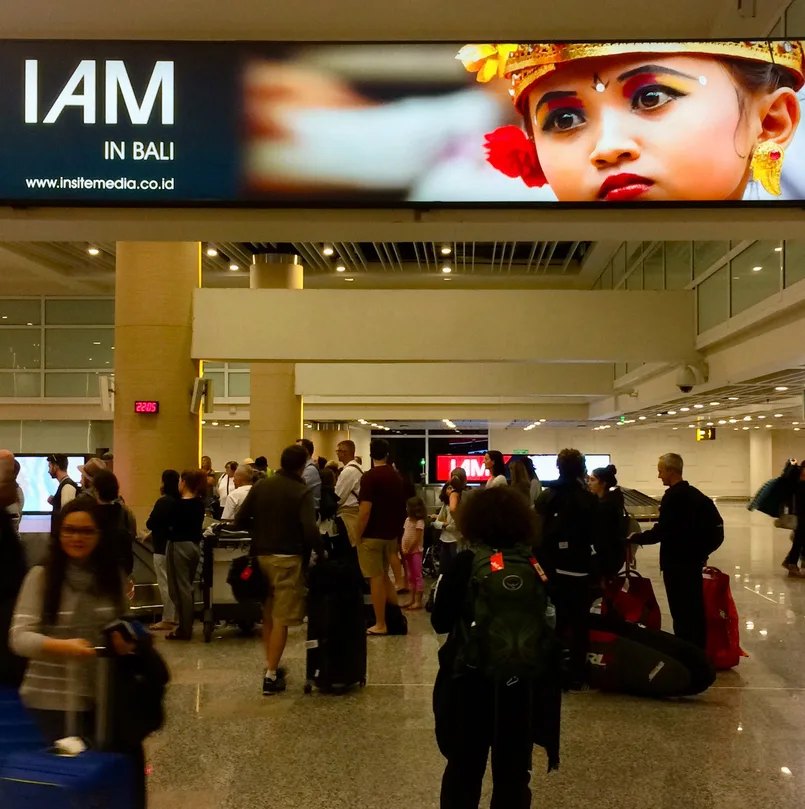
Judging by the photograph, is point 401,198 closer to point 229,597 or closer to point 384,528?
point 384,528

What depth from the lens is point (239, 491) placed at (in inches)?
347

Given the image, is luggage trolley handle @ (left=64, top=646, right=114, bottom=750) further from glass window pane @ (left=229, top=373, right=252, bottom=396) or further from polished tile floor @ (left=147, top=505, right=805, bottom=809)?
glass window pane @ (left=229, top=373, right=252, bottom=396)

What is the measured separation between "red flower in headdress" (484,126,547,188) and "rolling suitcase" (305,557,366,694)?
117 inches

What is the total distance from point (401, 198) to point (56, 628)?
3.04 meters

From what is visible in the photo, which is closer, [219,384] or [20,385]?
[20,385]

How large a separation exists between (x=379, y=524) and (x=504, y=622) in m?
4.55

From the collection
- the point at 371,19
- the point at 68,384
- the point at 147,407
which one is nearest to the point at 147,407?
the point at 147,407

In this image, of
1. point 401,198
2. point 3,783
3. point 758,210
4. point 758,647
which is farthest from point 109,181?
point 758,647

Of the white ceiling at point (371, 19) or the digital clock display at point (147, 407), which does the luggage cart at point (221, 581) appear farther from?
the digital clock display at point (147, 407)

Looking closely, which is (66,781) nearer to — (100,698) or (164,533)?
(100,698)

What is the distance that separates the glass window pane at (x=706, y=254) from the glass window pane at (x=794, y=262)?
81.2 inches

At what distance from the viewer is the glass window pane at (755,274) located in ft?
28.0

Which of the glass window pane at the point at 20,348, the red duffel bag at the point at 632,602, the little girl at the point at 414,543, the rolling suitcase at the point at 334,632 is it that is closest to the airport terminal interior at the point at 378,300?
the rolling suitcase at the point at 334,632

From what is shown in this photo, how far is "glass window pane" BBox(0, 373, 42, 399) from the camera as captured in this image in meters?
26.4
